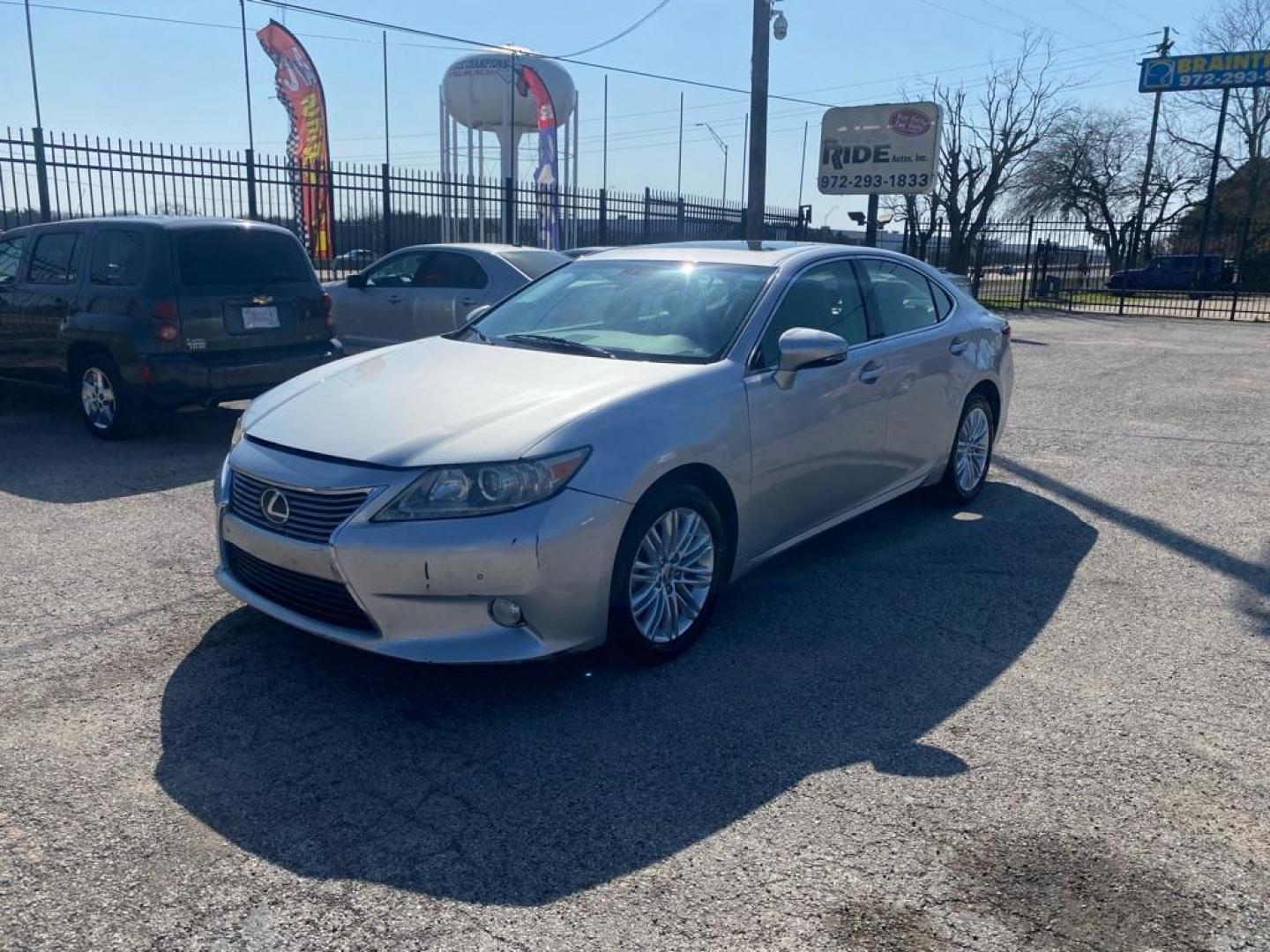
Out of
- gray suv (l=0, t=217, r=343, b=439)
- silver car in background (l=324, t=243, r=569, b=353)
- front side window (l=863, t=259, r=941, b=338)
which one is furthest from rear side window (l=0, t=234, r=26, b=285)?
front side window (l=863, t=259, r=941, b=338)

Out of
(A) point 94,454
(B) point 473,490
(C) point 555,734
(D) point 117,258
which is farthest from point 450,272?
(C) point 555,734

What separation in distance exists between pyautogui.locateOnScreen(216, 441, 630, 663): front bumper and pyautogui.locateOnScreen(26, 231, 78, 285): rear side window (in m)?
5.53

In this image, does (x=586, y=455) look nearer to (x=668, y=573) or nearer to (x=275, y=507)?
(x=668, y=573)

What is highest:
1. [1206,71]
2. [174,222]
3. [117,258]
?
[1206,71]

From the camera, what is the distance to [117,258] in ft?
25.3

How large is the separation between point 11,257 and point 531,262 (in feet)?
14.9

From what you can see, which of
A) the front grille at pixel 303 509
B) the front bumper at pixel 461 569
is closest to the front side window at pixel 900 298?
the front bumper at pixel 461 569

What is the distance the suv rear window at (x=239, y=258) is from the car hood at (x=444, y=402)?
353 cm

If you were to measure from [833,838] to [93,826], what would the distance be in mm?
2077

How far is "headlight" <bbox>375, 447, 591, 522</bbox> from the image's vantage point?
351cm

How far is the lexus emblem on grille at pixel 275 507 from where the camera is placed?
3.73 metres

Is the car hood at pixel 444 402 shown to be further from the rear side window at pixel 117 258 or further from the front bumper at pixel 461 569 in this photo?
the rear side window at pixel 117 258

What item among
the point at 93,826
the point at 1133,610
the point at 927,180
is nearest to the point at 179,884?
the point at 93,826

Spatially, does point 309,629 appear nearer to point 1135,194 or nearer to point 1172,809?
point 1172,809
